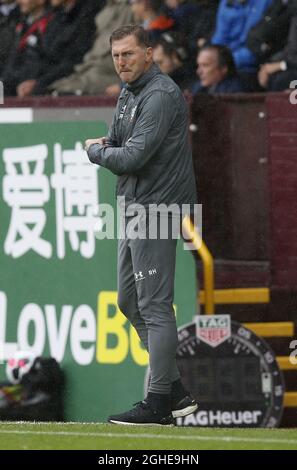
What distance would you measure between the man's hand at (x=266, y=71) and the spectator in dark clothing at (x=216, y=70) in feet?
0.72

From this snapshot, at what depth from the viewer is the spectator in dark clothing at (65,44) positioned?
47.8 ft

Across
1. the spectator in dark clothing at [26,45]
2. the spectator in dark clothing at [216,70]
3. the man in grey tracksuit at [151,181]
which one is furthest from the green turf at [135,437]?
the spectator in dark clothing at [26,45]

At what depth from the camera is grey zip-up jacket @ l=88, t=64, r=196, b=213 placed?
8.55 m

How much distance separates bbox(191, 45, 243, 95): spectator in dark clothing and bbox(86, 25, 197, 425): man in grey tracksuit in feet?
12.8

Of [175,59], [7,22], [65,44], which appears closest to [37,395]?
[175,59]

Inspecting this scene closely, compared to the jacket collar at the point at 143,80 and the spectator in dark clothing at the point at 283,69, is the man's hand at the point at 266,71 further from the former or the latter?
the jacket collar at the point at 143,80

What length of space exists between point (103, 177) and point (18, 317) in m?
1.26

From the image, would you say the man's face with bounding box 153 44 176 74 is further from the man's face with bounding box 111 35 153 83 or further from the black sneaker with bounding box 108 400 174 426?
the black sneaker with bounding box 108 400 174 426

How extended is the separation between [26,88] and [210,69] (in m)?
2.47

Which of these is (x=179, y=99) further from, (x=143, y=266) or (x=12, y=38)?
(x=12, y=38)

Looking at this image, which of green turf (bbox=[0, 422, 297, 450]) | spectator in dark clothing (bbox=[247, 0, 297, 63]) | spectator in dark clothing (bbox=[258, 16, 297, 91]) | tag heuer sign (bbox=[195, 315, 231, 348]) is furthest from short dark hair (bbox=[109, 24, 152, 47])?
spectator in dark clothing (bbox=[247, 0, 297, 63])
